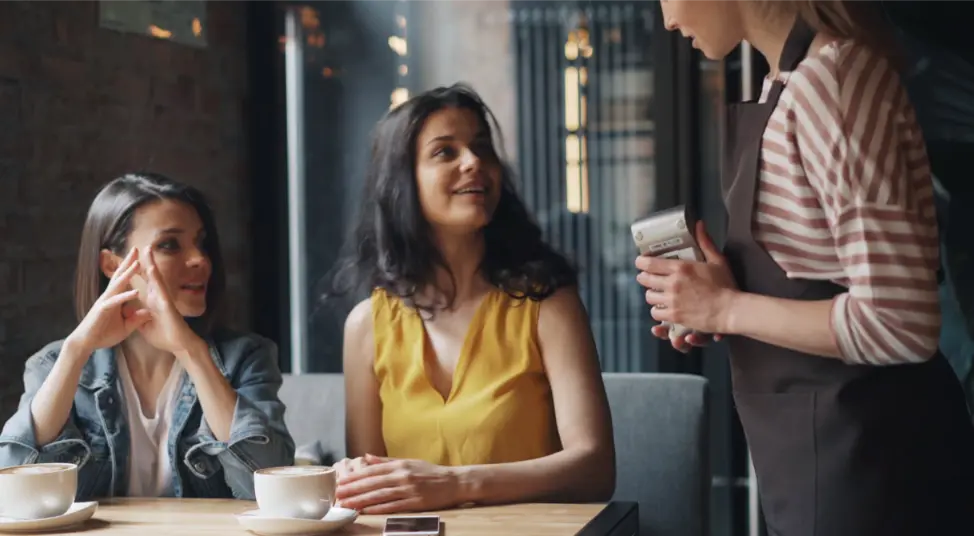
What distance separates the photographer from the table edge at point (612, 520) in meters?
1.50

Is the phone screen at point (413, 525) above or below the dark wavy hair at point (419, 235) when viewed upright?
below

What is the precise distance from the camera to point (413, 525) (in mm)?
1487

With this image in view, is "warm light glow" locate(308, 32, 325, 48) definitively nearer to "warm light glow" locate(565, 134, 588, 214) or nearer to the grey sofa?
"warm light glow" locate(565, 134, 588, 214)

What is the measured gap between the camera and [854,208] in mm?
1185

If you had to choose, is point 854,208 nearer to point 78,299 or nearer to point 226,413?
point 226,413

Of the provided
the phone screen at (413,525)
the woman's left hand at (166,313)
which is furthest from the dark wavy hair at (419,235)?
the phone screen at (413,525)

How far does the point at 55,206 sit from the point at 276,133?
39.7 inches

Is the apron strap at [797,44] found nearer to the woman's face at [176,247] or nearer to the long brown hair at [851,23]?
the long brown hair at [851,23]

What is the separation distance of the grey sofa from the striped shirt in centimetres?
101

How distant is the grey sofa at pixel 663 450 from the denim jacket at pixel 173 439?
0.40 m

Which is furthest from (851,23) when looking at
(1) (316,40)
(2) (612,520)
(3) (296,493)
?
(1) (316,40)

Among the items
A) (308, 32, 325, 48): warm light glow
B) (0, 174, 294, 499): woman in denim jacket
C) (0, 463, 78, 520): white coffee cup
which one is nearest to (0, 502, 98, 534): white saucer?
(0, 463, 78, 520): white coffee cup

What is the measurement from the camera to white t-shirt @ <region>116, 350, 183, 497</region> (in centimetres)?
194

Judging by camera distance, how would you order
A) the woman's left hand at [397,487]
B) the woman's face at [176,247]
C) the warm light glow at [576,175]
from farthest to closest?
the warm light glow at [576,175] < the woman's face at [176,247] < the woman's left hand at [397,487]
